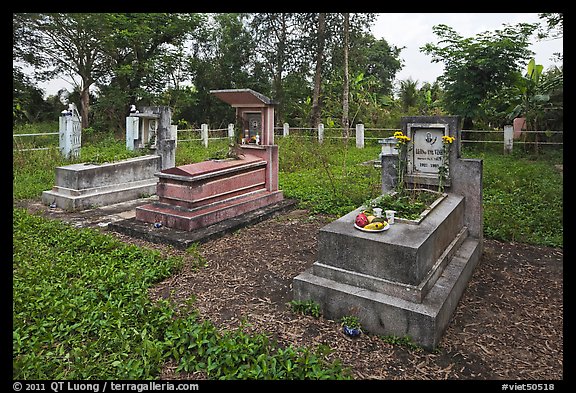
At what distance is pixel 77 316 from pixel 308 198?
5.36m

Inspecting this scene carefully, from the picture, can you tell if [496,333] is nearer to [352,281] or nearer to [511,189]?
[352,281]

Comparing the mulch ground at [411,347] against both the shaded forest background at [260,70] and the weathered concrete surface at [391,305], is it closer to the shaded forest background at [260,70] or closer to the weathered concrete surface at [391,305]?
the weathered concrete surface at [391,305]

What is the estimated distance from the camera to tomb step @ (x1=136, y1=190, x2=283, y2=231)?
6.00m

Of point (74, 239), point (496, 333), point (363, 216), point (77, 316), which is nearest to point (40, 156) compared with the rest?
point (74, 239)

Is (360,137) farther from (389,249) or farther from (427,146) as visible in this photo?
(389,249)

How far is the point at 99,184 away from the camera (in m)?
7.76

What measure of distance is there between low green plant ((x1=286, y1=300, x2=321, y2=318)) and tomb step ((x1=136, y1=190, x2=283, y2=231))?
2.69 meters

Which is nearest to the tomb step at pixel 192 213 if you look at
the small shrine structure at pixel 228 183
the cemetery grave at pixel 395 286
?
the small shrine structure at pixel 228 183

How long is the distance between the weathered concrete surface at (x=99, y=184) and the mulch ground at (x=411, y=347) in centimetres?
227

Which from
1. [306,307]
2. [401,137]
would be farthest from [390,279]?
[401,137]

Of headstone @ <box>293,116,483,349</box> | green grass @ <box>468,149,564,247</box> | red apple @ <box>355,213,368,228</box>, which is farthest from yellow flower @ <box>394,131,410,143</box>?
green grass @ <box>468,149,564,247</box>

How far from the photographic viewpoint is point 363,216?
155 inches

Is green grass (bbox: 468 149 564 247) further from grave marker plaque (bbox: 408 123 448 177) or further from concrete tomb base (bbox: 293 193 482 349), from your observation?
concrete tomb base (bbox: 293 193 482 349)

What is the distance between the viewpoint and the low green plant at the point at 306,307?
3.65 metres
